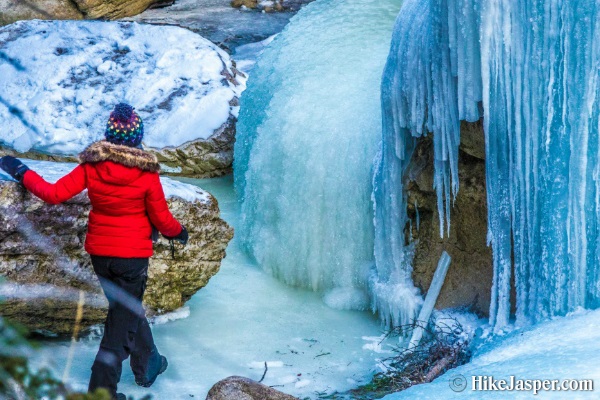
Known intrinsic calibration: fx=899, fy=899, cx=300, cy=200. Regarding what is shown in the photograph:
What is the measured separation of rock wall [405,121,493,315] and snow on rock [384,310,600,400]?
36.2 inches

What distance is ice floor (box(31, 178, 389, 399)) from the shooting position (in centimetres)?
498

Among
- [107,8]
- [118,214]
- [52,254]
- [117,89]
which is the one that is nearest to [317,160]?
[52,254]

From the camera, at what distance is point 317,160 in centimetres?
652

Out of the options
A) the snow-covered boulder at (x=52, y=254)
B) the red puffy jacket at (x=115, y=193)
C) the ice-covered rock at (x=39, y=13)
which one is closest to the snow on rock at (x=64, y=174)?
the snow-covered boulder at (x=52, y=254)

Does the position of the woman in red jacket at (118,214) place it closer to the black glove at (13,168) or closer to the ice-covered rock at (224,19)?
the black glove at (13,168)

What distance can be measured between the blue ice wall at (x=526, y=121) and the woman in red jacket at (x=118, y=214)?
177 cm

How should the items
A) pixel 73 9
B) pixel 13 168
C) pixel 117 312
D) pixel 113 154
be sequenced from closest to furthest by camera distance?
1. pixel 113 154
2. pixel 117 312
3. pixel 13 168
4. pixel 73 9

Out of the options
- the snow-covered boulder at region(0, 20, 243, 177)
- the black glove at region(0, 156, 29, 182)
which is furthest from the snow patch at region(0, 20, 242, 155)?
the black glove at region(0, 156, 29, 182)

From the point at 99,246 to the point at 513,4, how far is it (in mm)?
2392

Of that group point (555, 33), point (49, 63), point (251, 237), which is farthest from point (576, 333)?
point (49, 63)

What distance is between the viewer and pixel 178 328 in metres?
5.62

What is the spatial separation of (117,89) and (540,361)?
5609mm

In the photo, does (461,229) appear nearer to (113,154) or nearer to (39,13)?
(113,154)

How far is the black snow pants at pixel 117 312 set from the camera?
4.19m
